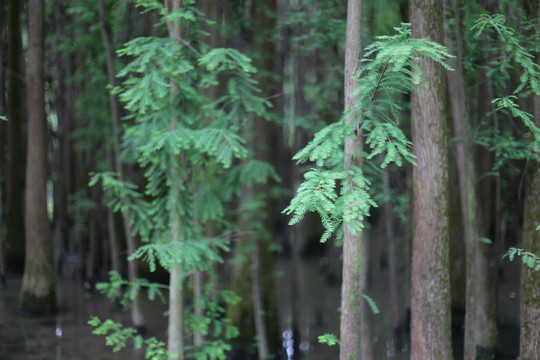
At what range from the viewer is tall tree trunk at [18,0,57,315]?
14359mm

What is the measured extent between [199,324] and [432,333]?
14.2ft

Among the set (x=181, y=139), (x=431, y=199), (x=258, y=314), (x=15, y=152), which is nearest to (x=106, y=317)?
(x=258, y=314)

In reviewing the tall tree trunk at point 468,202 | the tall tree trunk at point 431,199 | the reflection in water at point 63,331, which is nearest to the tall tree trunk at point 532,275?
the tall tree trunk at point 468,202

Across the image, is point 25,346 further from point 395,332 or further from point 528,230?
point 528,230

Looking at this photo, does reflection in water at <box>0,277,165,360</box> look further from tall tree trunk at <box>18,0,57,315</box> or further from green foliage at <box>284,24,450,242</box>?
green foliage at <box>284,24,450,242</box>

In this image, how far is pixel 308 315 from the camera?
709 inches

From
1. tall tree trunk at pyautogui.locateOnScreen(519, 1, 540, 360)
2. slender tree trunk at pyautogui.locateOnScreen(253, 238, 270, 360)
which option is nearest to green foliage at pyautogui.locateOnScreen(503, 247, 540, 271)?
tall tree trunk at pyautogui.locateOnScreen(519, 1, 540, 360)

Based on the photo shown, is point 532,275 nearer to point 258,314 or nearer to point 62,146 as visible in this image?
point 258,314

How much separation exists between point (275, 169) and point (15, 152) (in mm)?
8697

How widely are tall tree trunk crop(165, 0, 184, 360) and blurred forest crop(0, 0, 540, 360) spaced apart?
0.03m

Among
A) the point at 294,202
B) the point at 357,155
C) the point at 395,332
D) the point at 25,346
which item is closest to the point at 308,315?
the point at 395,332

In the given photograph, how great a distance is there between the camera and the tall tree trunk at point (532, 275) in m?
9.66

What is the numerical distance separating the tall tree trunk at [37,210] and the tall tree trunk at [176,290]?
5493 mm

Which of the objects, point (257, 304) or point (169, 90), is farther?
point (257, 304)
